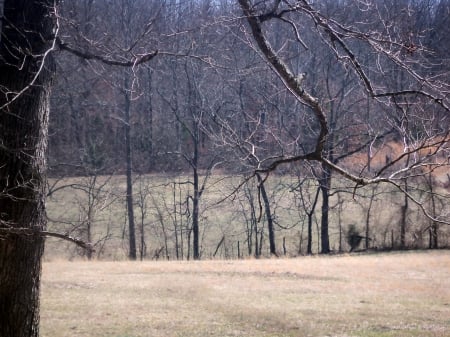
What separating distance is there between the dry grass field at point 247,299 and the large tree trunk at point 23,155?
5.74 meters

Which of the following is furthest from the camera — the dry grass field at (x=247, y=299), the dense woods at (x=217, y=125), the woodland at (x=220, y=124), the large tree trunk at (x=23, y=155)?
the dry grass field at (x=247, y=299)

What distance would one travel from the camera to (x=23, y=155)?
4770mm

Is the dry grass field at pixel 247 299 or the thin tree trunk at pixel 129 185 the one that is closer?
the dry grass field at pixel 247 299

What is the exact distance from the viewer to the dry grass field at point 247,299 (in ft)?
35.5

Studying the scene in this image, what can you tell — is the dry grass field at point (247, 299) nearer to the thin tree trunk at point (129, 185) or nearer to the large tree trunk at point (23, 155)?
the large tree trunk at point (23, 155)

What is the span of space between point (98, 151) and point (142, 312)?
1999 cm

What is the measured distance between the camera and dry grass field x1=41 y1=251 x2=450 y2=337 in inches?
426

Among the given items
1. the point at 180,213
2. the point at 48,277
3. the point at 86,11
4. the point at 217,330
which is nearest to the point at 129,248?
the point at 180,213

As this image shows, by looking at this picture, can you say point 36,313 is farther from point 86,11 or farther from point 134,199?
point 134,199

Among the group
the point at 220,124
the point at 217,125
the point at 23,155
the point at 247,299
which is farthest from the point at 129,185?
the point at 23,155

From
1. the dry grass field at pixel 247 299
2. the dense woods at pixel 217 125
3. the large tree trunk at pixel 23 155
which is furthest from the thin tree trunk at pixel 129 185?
the large tree trunk at pixel 23 155

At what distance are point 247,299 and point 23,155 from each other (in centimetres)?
1007

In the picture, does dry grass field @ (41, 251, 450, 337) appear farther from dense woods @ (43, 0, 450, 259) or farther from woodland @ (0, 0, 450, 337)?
dense woods @ (43, 0, 450, 259)

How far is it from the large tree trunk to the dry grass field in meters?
5.74
